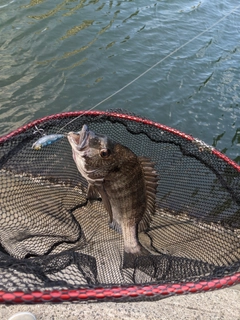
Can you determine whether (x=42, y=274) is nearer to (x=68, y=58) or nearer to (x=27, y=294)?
(x=27, y=294)

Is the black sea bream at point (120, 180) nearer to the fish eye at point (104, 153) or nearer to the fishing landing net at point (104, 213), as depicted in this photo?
the fish eye at point (104, 153)

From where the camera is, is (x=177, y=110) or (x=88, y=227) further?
(x=177, y=110)

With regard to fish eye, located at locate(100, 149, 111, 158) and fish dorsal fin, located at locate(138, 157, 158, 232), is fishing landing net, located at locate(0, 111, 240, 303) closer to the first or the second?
fish dorsal fin, located at locate(138, 157, 158, 232)

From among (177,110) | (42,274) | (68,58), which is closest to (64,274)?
(42,274)

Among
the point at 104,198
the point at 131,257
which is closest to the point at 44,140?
the point at 104,198

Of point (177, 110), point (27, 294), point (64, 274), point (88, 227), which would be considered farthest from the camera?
point (177, 110)

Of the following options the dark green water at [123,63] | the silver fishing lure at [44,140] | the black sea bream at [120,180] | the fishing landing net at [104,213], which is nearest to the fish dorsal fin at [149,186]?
the black sea bream at [120,180]

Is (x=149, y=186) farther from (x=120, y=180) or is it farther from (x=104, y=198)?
(x=104, y=198)
